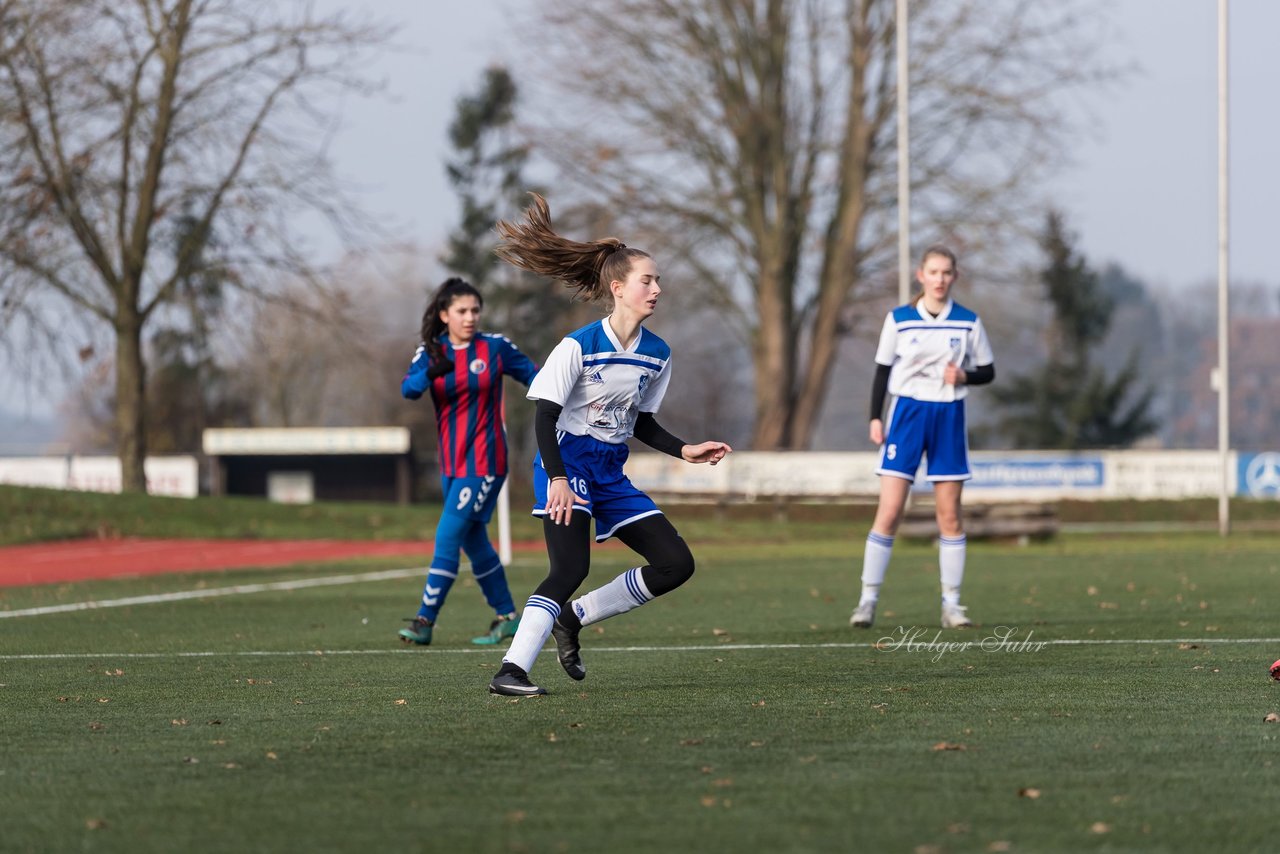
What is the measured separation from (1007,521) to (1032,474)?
1373 centimetres

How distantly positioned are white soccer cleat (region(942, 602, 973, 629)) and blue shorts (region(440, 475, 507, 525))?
2.74 meters

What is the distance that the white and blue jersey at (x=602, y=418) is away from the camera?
6.57 m

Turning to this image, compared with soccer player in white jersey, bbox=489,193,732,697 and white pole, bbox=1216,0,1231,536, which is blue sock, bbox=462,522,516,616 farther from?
white pole, bbox=1216,0,1231,536

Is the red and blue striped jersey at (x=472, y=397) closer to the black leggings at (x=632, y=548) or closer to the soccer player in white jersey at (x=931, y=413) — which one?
the soccer player in white jersey at (x=931, y=413)

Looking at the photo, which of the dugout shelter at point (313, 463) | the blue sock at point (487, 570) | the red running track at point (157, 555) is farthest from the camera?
the dugout shelter at point (313, 463)

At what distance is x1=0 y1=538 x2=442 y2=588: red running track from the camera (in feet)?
61.4

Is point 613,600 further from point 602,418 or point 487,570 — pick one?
point 487,570

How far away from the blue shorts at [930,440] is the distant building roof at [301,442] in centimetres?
4189

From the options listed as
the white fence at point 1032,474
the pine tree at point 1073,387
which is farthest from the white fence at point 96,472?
the pine tree at point 1073,387

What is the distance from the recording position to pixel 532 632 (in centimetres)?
651

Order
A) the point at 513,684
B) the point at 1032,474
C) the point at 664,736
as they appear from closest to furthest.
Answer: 1. the point at 664,736
2. the point at 513,684
3. the point at 1032,474

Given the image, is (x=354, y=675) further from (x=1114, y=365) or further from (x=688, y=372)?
(x=1114, y=365)

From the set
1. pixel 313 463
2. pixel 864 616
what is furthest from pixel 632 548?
pixel 313 463

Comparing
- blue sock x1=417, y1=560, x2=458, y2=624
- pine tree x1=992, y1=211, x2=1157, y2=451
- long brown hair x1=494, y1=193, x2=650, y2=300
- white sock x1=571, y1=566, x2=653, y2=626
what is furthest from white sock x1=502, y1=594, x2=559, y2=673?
Result: pine tree x1=992, y1=211, x2=1157, y2=451
